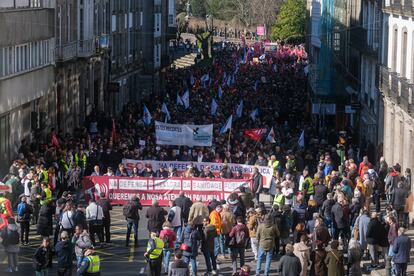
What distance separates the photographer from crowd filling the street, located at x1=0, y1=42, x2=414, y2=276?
90.0ft

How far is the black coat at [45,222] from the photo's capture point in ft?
102

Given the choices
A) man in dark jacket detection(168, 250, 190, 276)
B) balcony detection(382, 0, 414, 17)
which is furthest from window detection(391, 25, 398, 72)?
man in dark jacket detection(168, 250, 190, 276)

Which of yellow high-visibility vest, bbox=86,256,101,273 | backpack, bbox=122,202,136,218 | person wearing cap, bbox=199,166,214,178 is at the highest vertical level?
yellow high-visibility vest, bbox=86,256,101,273

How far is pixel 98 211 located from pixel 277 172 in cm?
989

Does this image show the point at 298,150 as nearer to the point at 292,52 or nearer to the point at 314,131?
the point at 314,131

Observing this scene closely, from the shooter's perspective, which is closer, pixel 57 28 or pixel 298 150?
pixel 298 150

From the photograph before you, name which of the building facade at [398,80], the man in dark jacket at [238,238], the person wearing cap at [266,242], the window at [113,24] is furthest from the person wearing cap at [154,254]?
the window at [113,24]

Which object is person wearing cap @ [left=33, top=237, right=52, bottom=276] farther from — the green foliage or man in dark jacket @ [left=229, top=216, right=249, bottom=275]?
the green foliage

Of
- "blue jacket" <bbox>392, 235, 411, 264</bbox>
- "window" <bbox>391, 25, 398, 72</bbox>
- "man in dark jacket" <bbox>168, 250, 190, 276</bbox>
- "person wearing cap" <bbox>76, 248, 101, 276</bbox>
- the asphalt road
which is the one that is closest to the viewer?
"man in dark jacket" <bbox>168, 250, 190, 276</bbox>

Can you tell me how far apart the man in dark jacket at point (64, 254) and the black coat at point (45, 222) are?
14.4ft

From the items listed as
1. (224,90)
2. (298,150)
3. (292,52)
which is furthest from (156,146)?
(292,52)

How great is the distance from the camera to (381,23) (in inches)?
2069

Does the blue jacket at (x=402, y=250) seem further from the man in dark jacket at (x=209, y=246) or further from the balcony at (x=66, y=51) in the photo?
the balcony at (x=66, y=51)

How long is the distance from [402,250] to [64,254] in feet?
21.6
